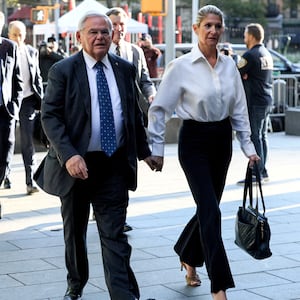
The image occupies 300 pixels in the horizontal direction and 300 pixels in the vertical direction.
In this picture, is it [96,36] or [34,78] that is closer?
[96,36]

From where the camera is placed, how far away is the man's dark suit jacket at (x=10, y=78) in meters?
9.30

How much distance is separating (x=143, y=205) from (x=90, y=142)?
444cm

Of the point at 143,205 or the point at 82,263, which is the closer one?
the point at 82,263

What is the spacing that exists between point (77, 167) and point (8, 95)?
3.96m

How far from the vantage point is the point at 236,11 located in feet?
187

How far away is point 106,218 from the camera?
582 cm

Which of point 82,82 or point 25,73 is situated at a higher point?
point 82,82

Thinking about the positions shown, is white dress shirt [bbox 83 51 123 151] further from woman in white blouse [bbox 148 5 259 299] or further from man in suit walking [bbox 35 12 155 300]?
woman in white blouse [bbox 148 5 259 299]

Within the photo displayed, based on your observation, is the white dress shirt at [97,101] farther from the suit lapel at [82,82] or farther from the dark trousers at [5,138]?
the dark trousers at [5,138]

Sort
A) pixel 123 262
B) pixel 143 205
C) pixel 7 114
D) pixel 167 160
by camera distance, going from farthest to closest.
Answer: pixel 167 160
pixel 143 205
pixel 7 114
pixel 123 262

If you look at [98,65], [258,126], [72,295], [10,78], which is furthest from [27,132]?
[98,65]

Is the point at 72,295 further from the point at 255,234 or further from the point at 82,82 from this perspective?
the point at 82,82

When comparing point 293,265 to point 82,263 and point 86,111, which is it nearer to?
point 82,263

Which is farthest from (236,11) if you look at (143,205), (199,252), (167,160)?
(199,252)
